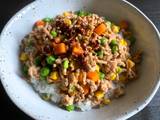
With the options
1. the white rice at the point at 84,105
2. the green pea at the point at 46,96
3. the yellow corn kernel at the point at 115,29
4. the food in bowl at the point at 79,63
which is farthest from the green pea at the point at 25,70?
the yellow corn kernel at the point at 115,29

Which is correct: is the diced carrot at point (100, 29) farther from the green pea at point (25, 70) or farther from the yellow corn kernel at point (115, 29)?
the green pea at point (25, 70)

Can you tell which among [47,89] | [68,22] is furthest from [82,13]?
[47,89]

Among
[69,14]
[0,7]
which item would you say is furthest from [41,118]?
[0,7]

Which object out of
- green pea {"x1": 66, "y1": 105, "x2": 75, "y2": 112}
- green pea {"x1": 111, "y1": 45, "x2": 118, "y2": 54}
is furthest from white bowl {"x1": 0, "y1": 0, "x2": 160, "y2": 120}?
green pea {"x1": 111, "y1": 45, "x2": 118, "y2": 54}

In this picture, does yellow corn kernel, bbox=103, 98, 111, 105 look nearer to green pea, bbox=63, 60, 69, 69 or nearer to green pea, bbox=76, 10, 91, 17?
green pea, bbox=63, 60, 69, 69

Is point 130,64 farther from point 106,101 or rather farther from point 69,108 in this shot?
point 69,108

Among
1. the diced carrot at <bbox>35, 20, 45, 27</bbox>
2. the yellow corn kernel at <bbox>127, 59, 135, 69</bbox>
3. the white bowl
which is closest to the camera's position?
the white bowl

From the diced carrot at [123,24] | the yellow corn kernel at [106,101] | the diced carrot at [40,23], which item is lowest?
the yellow corn kernel at [106,101]
